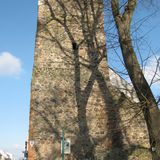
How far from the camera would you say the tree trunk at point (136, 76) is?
7543 mm

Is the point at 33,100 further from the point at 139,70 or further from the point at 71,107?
the point at 139,70

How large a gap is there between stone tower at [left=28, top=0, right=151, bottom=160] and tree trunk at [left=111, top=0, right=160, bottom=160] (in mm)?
3243

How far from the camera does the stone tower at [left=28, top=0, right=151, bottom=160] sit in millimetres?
12219

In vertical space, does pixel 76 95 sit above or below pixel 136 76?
above

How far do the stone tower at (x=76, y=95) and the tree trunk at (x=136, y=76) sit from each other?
3243 millimetres

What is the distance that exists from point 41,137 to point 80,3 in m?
5.47

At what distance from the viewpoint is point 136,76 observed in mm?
7973

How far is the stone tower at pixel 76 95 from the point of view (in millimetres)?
12219

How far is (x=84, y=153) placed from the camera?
39.9ft

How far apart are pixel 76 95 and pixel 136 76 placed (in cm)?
508

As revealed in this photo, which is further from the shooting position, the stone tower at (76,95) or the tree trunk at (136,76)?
the stone tower at (76,95)

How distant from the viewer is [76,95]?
1284 centimetres

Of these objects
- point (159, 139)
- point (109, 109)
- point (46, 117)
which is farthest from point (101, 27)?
point (159, 139)

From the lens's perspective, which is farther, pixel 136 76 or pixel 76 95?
pixel 76 95
